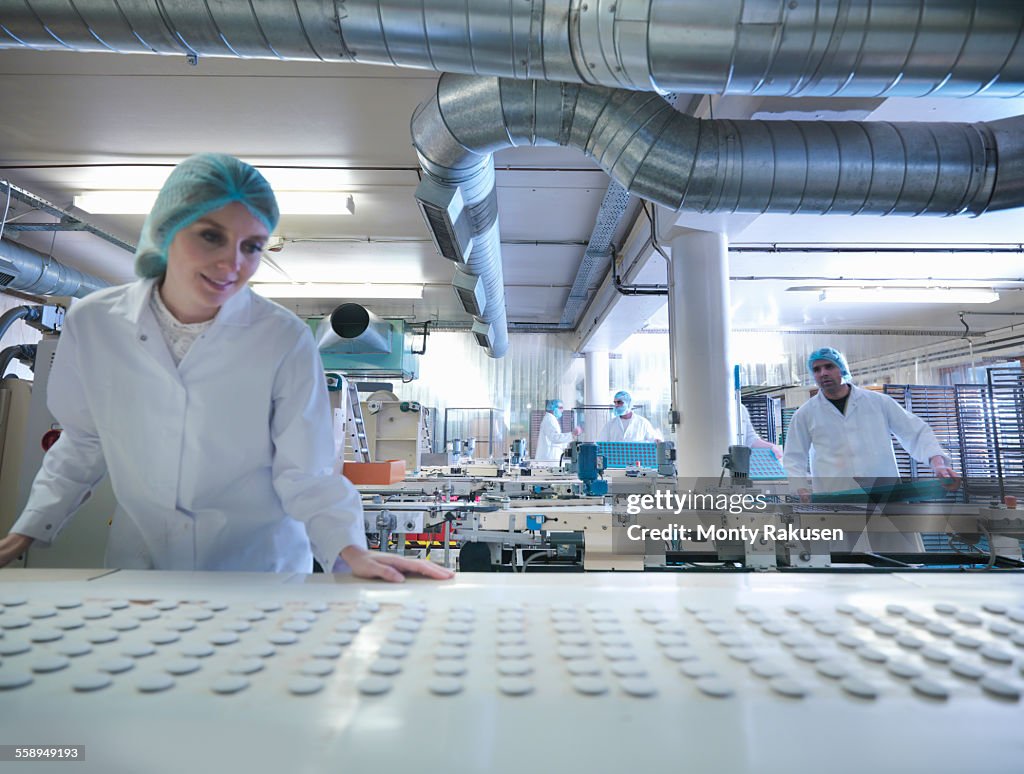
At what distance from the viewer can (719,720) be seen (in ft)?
1.49

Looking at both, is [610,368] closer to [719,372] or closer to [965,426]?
[719,372]

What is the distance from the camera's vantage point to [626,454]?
3.47 m

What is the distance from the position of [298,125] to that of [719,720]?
3.53 meters

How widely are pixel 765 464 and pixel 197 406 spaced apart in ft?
12.2

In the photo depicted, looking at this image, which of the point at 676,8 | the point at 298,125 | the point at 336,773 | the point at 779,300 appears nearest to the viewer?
the point at 336,773

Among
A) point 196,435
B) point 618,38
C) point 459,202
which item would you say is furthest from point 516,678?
point 459,202

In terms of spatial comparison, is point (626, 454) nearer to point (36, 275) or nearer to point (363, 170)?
point (363, 170)

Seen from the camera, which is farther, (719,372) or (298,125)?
(719,372)

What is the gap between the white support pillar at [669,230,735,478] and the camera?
354 centimetres

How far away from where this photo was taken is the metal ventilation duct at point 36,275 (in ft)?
13.6

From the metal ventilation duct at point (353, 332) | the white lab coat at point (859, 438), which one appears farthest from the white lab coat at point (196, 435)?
the white lab coat at point (859, 438)

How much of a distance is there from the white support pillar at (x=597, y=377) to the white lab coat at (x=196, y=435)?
21.9 ft

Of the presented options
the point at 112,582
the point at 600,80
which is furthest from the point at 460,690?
the point at 600,80

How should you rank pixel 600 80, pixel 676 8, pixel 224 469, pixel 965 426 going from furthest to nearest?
1. pixel 965 426
2. pixel 600 80
3. pixel 676 8
4. pixel 224 469
